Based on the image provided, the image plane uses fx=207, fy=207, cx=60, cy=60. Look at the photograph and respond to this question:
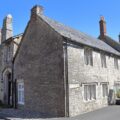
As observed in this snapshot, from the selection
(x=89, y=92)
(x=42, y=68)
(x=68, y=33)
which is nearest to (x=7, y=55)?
(x=42, y=68)

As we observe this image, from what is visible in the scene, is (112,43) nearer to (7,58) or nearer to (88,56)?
(88,56)

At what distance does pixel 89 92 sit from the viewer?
57.6 feet

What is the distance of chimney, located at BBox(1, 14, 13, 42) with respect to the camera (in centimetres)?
2405

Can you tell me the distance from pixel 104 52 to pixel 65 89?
754 cm

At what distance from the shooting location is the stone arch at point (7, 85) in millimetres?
22191

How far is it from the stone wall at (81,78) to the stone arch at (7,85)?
28.8 ft

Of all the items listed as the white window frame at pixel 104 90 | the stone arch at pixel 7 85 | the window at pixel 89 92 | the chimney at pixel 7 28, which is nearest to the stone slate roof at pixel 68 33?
the white window frame at pixel 104 90

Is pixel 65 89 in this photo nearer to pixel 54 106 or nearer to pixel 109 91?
pixel 54 106

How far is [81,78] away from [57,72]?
2.19 metres

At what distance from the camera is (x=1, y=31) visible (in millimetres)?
26297

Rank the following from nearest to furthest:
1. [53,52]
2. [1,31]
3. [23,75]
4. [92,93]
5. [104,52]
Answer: [53,52] → [92,93] → [23,75] → [104,52] → [1,31]

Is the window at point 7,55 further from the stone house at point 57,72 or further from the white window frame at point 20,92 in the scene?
the white window frame at point 20,92

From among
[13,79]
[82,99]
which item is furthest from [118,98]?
[13,79]

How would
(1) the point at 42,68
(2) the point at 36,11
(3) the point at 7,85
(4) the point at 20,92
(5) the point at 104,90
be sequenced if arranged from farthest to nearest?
(3) the point at 7,85 → (5) the point at 104,90 → (4) the point at 20,92 → (2) the point at 36,11 → (1) the point at 42,68
